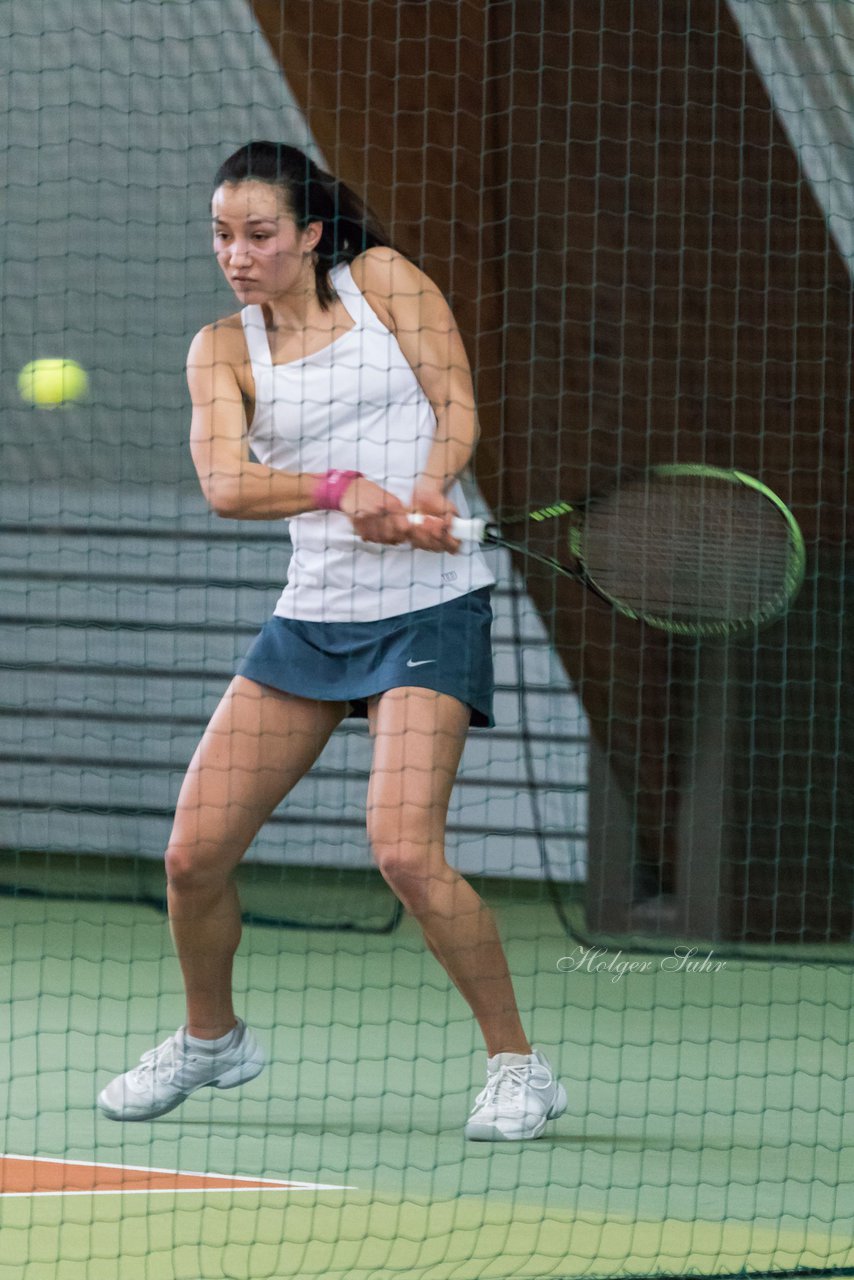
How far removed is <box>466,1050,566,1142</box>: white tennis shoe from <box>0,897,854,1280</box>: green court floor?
3 cm

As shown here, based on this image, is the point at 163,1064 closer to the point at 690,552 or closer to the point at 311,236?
the point at 690,552

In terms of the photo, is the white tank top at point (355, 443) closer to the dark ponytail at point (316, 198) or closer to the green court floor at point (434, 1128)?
the dark ponytail at point (316, 198)

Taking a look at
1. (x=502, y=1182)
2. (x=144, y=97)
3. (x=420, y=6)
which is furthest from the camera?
(x=144, y=97)

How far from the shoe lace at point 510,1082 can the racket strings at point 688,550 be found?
75 centimetres

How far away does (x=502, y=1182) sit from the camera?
2.79m

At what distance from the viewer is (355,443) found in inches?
115

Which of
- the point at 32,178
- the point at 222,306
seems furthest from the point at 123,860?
the point at 32,178

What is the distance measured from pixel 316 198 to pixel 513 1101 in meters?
1.43

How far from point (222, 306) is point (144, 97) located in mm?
834

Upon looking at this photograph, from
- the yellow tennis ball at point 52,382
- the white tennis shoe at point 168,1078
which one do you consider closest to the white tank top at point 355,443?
the white tennis shoe at point 168,1078

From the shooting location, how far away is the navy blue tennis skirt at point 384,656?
9.41 ft

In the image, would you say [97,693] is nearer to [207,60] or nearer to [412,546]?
[207,60]

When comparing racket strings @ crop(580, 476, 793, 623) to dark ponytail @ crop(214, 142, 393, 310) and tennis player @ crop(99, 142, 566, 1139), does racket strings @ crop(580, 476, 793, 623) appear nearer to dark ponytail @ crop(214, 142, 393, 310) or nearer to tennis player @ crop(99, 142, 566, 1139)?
tennis player @ crop(99, 142, 566, 1139)

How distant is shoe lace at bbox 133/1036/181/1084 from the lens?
305cm
